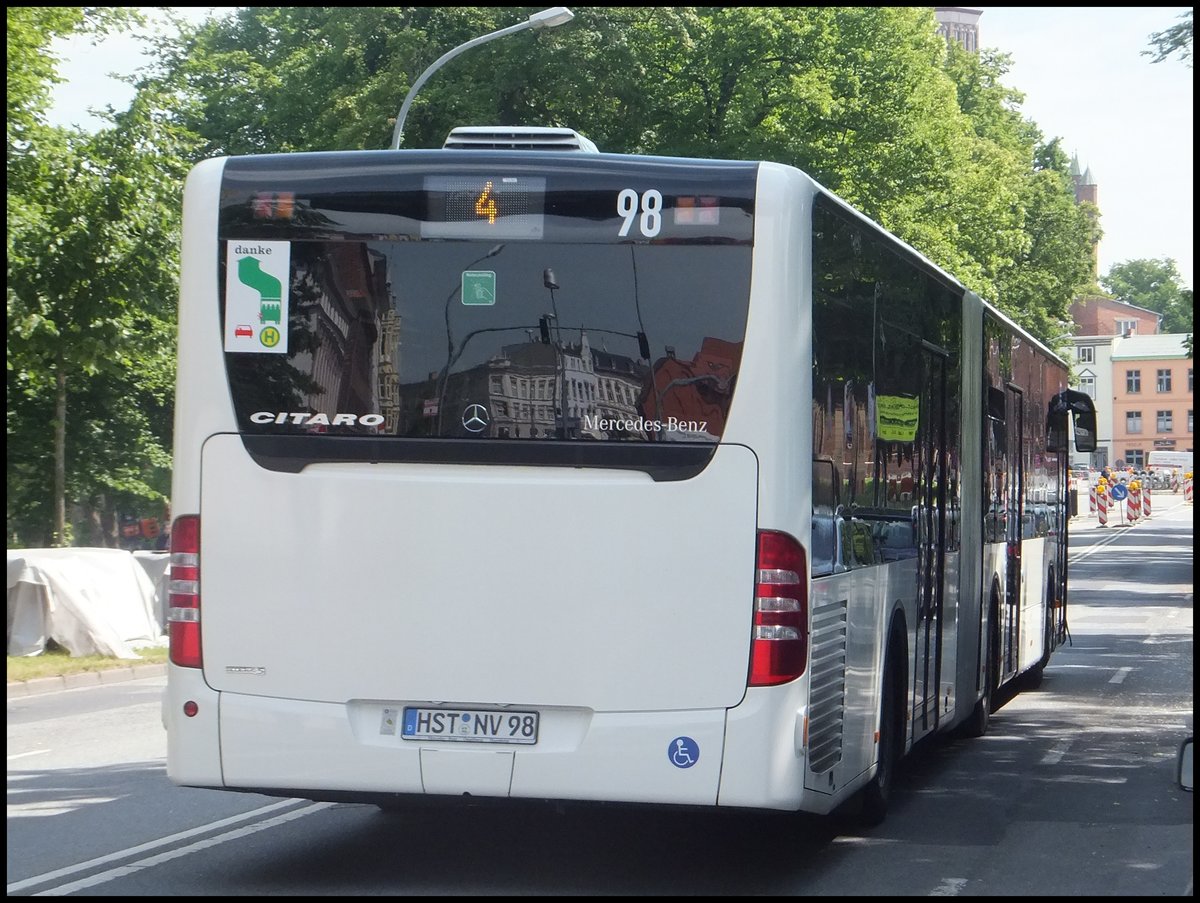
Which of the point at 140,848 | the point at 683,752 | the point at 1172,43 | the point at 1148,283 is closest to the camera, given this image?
the point at 683,752

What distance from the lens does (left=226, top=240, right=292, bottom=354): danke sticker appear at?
7246 mm

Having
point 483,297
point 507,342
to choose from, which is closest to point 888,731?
point 507,342

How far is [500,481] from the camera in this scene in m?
7.09

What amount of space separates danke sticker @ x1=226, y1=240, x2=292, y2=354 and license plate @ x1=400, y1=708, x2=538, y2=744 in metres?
1.54

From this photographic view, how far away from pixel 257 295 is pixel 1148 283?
168 m

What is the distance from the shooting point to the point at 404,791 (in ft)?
23.1

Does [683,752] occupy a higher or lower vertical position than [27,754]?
higher

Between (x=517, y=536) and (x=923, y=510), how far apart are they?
4.03 meters

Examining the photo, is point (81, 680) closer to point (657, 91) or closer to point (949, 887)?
point (949, 887)

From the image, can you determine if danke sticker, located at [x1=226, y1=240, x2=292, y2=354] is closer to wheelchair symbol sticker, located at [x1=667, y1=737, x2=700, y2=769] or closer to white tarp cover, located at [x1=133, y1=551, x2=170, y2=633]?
wheelchair symbol sticker, located at [x1=667, y1=737, x2=700, y2=769]

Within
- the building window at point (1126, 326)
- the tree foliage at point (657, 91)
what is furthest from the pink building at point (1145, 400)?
the tree foliage at point (657, 91)

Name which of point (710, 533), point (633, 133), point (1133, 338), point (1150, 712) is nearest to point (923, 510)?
point (710, 533)

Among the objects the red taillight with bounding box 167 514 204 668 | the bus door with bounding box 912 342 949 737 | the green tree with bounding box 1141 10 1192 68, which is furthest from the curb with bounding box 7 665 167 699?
the green tree with bounding box 1141 10 1192 68

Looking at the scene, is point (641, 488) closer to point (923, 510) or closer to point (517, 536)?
point (517, 536)
